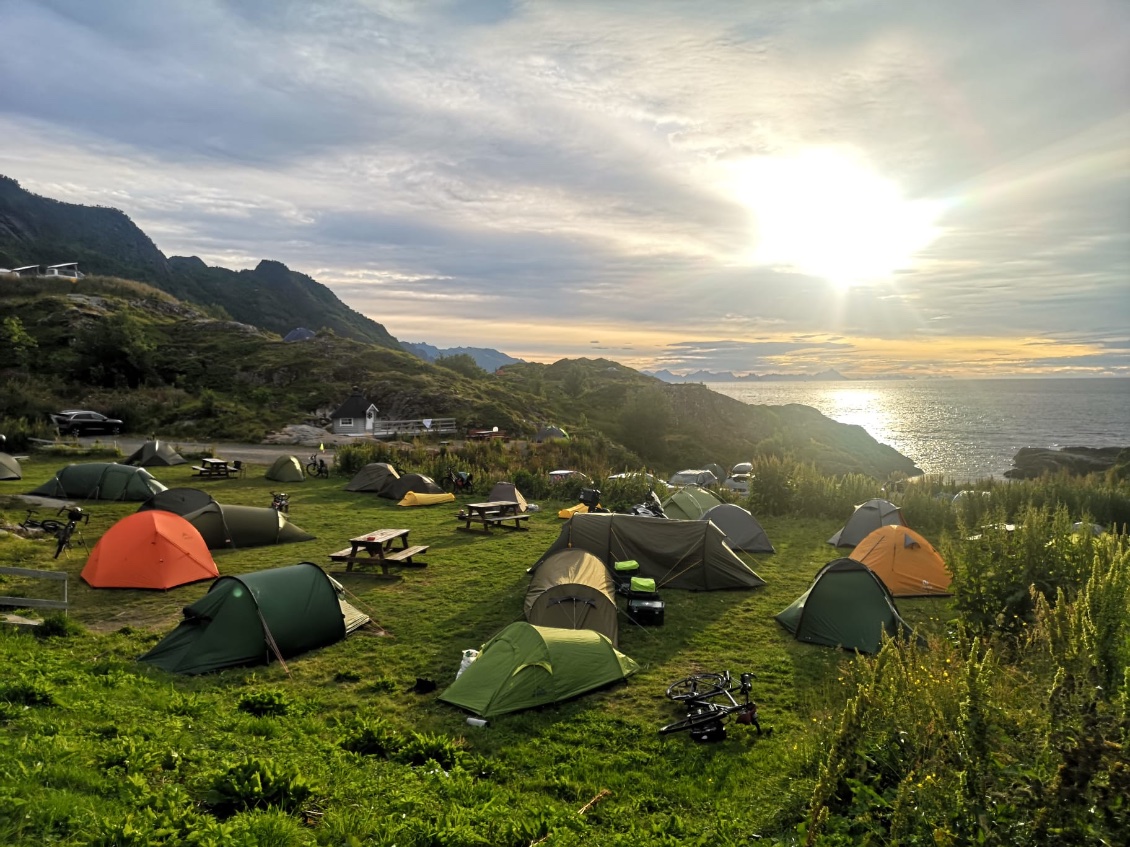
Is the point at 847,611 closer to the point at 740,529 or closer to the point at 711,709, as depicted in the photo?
the point at 711,709

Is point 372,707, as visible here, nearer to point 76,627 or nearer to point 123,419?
point 76,627

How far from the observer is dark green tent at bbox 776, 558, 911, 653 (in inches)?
428

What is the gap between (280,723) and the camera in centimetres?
764

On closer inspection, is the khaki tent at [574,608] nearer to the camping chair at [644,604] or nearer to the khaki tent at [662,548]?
the camping chair at [644,604]

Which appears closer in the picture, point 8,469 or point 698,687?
point 698,687

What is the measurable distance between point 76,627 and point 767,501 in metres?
20.9

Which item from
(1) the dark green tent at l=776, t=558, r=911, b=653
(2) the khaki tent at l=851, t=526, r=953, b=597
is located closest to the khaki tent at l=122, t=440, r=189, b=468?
(1) the dark green tent at l=776, t=558, r=911, b=653

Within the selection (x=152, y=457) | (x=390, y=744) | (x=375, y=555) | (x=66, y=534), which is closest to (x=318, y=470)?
(x=152, y=457)

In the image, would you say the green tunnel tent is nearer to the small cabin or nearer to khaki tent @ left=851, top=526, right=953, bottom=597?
khaki tent @ left=851, top=526, right=953, bottom=597

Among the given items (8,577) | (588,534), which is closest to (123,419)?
(8,577)

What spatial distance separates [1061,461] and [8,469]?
3468 inches

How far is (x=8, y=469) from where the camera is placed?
2548 cm

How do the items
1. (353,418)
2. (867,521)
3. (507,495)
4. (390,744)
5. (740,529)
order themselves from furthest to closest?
(353,418) → (507,495) → (867,521) → (740,529) → (390,744)

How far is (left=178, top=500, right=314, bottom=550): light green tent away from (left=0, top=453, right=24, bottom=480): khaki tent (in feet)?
48.5
